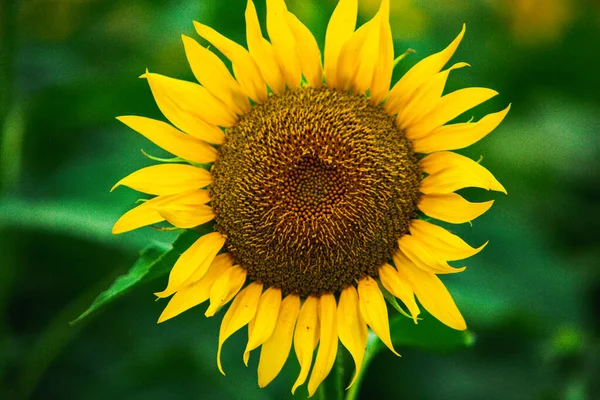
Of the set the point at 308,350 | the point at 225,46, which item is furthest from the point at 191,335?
the point at 225,46

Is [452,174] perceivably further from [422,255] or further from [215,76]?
[215,76]

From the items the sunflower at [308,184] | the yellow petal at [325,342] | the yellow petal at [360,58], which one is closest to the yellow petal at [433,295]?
the sunflower at [308,184]

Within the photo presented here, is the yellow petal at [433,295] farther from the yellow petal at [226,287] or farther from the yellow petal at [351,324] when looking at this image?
the yellow petal at [226,287]

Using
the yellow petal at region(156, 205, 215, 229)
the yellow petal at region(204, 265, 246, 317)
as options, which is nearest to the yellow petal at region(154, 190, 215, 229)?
the yellow petal at region(156, 205, 215, 229)

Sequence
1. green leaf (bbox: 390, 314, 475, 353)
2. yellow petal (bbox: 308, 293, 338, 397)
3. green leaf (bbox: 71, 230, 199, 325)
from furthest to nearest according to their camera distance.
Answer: green leaf (bbox: 390, 314, 475, 353)
yellow petal (bbox: 308, 293, 338, 397)
green leaf (bbox: 71, 230, 199, 325)

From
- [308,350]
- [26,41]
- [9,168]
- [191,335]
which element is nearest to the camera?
[308,350]

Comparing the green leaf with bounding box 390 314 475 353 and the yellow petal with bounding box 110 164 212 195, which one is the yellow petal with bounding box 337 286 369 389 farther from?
the yellow petal with bounding box 110 164 212 195

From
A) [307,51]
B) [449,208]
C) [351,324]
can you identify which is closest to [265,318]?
[351,324]

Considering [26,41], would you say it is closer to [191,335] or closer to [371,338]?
[191,335]
